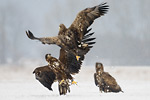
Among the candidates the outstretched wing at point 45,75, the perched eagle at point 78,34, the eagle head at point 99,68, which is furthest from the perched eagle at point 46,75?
the eagle head at point 99,68

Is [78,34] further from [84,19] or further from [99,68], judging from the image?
[99,68]

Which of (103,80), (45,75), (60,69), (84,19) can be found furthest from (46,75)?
(103,80)

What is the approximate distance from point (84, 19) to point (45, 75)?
1786 mm

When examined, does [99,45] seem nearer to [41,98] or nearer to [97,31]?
[97,31]

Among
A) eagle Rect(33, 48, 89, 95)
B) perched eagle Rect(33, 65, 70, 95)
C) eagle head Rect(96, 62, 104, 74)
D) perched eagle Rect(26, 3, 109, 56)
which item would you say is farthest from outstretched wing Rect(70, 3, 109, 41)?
eagle head Rect(96, 62, 104, 74)

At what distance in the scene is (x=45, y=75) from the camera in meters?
9.02

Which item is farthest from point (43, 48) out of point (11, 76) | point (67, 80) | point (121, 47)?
point (67, 80)

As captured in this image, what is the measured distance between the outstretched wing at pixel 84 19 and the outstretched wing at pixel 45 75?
119 cm

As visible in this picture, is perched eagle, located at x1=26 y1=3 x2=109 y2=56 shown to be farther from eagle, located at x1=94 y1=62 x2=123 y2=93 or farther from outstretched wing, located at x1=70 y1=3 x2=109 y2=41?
eagle, located at x1=94 y1=62 x2=123 y2=93

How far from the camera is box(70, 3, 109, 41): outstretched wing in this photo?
29.2 ft

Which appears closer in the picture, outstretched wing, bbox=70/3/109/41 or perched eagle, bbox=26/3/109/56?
perched eagle, bbox=26/3/109/56

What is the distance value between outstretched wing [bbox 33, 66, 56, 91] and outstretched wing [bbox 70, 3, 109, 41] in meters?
1.19

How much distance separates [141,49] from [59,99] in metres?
33.1

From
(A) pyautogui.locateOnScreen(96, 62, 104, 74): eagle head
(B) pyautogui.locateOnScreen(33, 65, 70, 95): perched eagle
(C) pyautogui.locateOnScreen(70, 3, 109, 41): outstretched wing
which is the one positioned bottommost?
(B) pyautogui.locateOnScreen(33, 65, 70, 95): perched eagle
